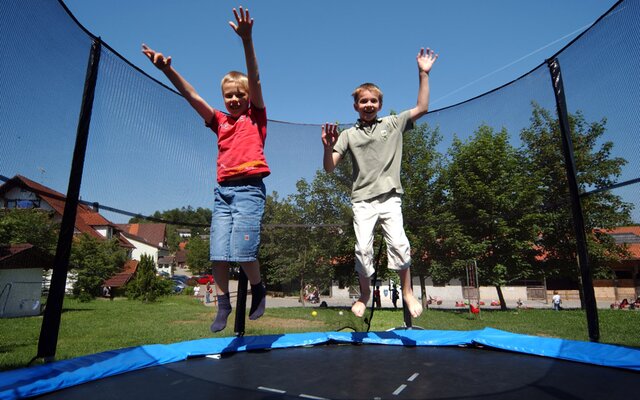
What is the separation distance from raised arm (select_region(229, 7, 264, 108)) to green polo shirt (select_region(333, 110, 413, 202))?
2.06 ft

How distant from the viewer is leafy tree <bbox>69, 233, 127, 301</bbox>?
14.0 metres

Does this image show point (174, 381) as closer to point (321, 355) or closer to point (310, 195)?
point (321, 355)

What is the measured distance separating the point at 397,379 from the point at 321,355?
0.77m

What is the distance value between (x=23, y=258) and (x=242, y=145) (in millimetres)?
8696

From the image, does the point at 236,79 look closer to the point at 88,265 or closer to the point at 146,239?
the point at 88,265

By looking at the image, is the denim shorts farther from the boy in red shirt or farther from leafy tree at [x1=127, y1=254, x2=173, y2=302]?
leafy tree at [x1=127, y1=254, x2=173, y2=302]

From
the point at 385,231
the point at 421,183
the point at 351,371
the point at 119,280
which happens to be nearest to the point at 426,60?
the point at 385,231

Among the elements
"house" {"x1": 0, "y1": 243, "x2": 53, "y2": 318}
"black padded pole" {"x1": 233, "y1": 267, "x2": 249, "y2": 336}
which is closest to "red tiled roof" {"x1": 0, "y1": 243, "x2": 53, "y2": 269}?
"house" {"x1": 0, "y1": 243, "x2": 53, "y2": 318}

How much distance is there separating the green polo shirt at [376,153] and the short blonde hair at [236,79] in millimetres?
654

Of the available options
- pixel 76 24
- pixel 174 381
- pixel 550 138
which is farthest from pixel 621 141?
pixel 76 24

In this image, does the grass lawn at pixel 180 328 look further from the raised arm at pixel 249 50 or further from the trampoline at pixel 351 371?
the raised arm at pixel 249 50

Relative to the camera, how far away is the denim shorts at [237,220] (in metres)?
1.97

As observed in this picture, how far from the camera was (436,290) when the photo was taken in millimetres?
20938

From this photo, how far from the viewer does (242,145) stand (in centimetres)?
210
